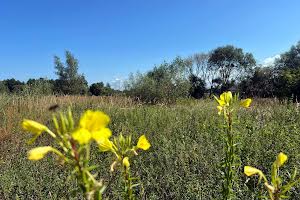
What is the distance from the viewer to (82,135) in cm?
59

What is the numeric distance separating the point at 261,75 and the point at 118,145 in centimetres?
2627

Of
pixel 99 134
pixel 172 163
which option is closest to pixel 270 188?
pixel 99 134

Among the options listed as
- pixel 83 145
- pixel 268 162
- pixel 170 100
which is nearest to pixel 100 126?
pixel 83 145

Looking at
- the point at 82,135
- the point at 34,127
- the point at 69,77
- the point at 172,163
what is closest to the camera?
the point at 82,135

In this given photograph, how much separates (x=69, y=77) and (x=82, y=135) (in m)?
25.2

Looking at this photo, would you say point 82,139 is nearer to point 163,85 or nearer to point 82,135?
point 82,135

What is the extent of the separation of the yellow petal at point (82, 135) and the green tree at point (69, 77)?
971 inches

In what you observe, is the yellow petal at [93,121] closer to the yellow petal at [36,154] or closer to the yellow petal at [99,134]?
the yellow petal at [99,134]

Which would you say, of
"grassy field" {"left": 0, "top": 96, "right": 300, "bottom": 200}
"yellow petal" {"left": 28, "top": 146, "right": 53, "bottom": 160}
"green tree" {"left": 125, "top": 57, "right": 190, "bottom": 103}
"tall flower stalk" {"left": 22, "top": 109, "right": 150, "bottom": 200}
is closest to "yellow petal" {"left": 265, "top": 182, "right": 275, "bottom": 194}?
"tall flower stalk" {"left": 22, "top": 109, "right": 150, "bottom": 200}

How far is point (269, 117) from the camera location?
5672 millimetres

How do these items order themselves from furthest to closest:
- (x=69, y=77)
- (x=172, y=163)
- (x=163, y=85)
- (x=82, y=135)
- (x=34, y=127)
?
(x=69, y=77), (x=163, y=85), (x=172, y=163), (x=34, y=127), (x=82, y=135)

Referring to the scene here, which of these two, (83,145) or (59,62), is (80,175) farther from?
(59,62)

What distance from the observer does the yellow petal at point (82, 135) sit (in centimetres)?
59

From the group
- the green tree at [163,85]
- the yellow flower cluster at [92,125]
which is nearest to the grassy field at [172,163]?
the yellow flower cluster at [92,125]
